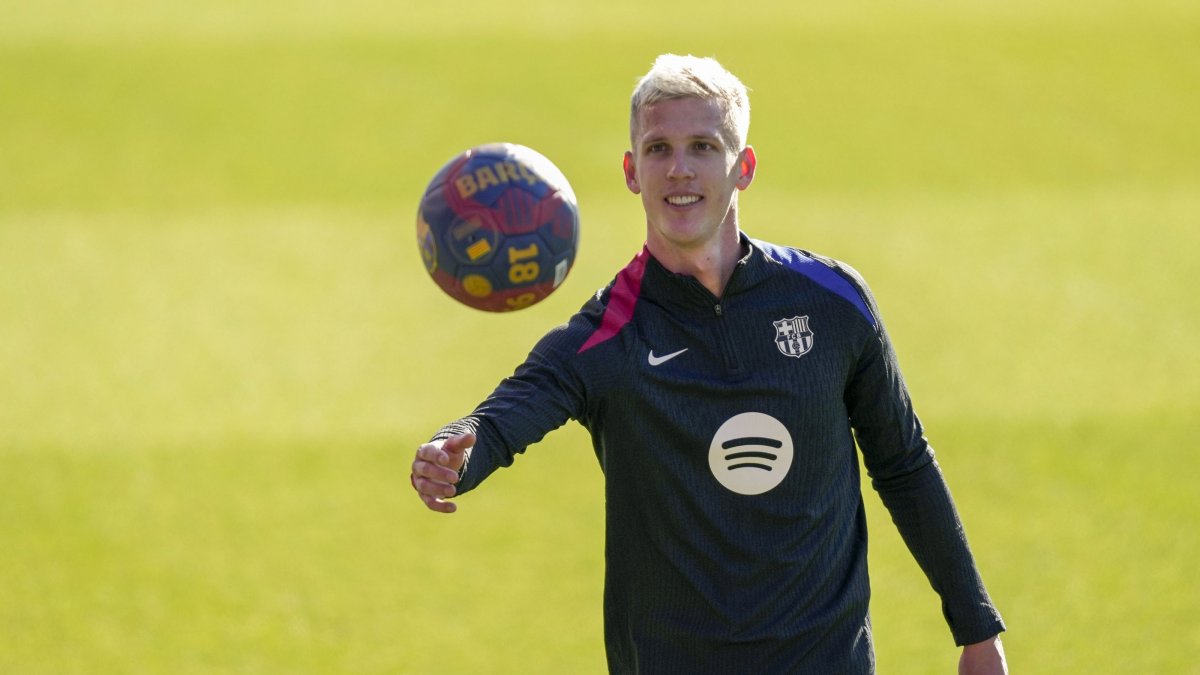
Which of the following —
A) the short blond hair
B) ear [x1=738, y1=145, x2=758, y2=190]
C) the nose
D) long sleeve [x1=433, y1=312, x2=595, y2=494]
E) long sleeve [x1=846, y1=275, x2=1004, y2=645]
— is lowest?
long sleeve [x1=846, y1=275, x2=1004, y2=645]

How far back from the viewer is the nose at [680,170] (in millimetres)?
3689

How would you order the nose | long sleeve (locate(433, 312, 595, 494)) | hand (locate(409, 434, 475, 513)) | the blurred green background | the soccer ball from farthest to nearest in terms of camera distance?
1. the blurred green background
2. the soccer ball
3. the nose
4. long sleeve (locate(433, 312, 595, 494))
5. hand (locate(409, 434, 475, 513))

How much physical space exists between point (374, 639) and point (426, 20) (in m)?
13.1

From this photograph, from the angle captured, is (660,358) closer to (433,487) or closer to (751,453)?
(751,453)

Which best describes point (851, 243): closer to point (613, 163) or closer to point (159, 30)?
point (613, 163)

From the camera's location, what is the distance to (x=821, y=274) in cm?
390

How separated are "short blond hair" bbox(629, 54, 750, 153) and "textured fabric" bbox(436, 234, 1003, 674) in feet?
1.10

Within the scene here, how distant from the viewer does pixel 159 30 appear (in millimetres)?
18469

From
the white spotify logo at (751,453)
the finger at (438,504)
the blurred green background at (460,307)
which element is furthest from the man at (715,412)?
the blurred green background at (460,307)

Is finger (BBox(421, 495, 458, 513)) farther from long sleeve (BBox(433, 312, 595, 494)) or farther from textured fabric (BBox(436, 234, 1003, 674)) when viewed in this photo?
textured fabric (BBox(436, 234, 1003, 674))

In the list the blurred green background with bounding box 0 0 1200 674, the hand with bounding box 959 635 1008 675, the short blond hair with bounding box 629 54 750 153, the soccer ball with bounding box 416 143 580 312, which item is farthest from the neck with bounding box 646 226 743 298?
the blurred green background with bounding box 0 0 1200 674

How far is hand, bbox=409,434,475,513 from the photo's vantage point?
129 inches

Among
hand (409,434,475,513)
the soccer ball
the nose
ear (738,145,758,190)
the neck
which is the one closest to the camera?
hand (409,434,475,513)

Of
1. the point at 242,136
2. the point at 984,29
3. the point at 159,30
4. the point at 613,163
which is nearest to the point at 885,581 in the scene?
the point at 613,163
